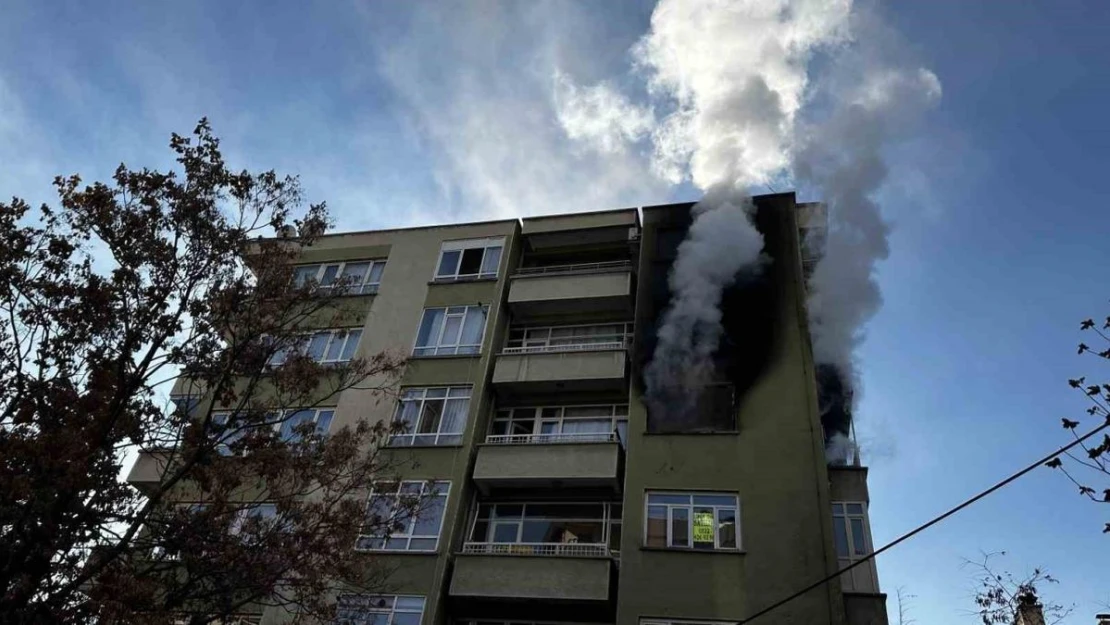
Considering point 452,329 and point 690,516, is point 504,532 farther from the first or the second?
point 452,329

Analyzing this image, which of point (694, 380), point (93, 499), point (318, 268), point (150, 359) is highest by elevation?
point (318, 268)

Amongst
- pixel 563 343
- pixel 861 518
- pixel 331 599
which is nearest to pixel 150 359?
pixel 331 599

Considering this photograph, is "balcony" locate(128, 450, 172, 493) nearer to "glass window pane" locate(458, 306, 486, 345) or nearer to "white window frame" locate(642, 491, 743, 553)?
"glass window pane" locate(458, 306, 486, 345)

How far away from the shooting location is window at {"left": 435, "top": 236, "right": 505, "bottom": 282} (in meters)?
25.4

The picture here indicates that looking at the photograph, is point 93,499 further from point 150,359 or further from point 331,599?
point 331,599

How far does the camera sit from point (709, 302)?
2092 centimetres

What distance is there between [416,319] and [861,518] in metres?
14.4

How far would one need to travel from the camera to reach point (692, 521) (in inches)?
703

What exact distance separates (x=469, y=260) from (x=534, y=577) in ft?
38.1

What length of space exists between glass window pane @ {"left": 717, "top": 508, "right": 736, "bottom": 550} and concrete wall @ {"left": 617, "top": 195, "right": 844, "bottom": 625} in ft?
0.88

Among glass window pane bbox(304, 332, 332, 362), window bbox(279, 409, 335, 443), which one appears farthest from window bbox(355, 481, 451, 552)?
glass window pane bbox(304, 332, 332, 362)

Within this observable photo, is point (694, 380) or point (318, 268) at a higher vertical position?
point (318, 268)

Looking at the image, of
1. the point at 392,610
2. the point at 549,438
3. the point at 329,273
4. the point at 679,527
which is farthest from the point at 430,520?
the point at 329,273

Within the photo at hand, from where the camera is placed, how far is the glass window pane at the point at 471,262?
25594mm
